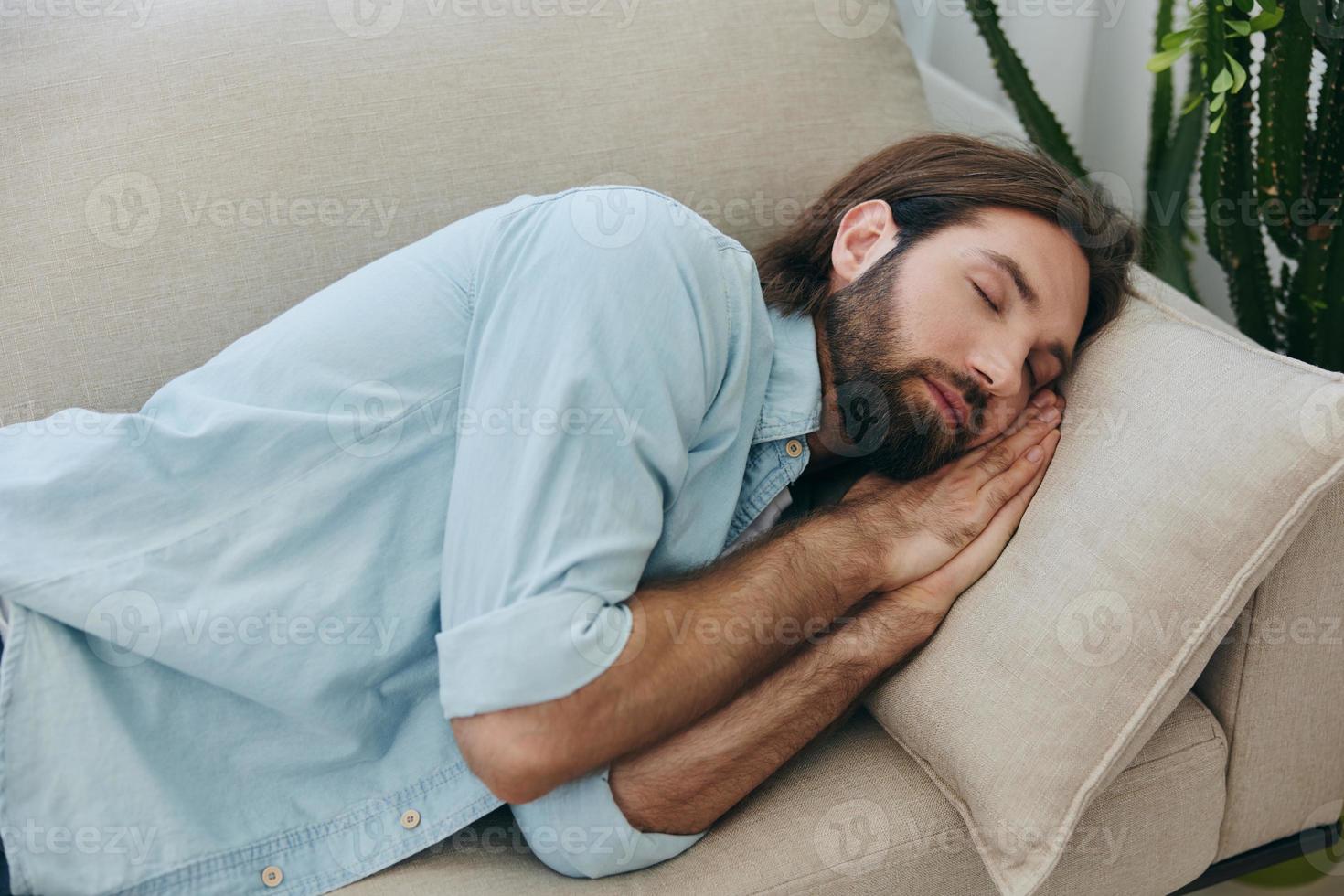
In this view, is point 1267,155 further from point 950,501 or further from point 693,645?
point 693,645

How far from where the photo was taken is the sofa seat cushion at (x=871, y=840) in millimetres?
1035

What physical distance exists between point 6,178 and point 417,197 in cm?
46

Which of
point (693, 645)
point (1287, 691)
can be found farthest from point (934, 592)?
point (1287, 691)

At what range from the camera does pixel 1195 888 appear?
4.13ft

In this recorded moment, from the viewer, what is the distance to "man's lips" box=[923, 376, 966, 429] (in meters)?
1.19

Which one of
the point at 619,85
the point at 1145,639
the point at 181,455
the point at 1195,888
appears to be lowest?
the point at 1195,888

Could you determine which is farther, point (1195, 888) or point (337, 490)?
point (1195, 888)

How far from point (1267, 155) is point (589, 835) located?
1.24 meters

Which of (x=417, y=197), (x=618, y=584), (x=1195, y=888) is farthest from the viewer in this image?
(x=417, y=197)

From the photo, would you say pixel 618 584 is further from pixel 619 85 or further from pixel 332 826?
pixel 619 85

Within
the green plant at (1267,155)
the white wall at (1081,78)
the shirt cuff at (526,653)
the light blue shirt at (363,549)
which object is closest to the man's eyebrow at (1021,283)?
the light blue shirt at (363,549)

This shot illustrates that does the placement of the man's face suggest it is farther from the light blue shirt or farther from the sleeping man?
the light blue shirt

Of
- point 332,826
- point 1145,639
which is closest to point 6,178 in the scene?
point 332,826

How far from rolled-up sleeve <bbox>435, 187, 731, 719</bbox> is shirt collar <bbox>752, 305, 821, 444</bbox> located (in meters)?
0.12
